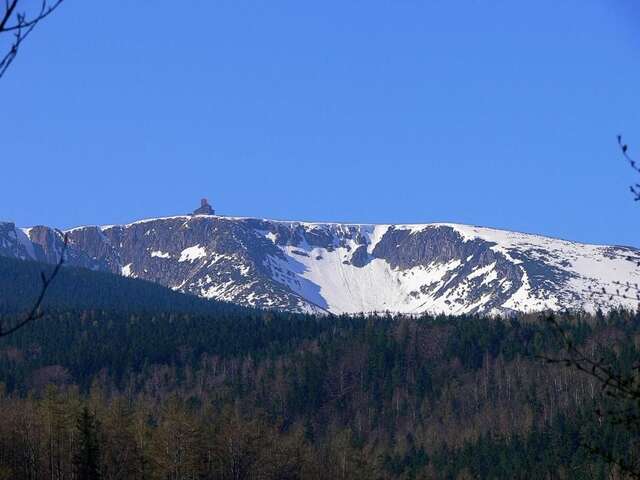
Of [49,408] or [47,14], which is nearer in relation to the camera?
[47,14]

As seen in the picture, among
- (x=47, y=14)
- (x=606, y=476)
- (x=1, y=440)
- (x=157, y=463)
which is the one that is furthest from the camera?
(x=606, y=476)

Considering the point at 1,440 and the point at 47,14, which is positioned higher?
the point at 47,14

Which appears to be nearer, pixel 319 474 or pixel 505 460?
pixel 319 474

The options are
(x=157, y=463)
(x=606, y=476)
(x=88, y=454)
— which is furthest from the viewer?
(x=606, y=476)

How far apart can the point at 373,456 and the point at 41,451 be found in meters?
51.6

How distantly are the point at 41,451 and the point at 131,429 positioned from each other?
8842 millimetres

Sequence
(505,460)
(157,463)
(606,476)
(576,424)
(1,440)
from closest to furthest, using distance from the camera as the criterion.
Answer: (157,463) → (1,440) → (606,476) → (505,460) → (576,424)

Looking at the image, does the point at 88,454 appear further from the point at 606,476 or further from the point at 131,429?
the point at 606,476

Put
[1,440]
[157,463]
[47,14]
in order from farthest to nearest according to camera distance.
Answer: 1. [1,440]
2. [157,463]
3. [47,14]

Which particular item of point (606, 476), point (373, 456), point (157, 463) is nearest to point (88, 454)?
point (157, 463)

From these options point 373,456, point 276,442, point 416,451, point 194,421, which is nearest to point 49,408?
point 194,421

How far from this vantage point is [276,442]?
12662 centimetres

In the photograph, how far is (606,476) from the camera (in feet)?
398

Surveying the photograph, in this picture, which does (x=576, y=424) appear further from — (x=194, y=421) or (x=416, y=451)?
(x=194, y=421)
